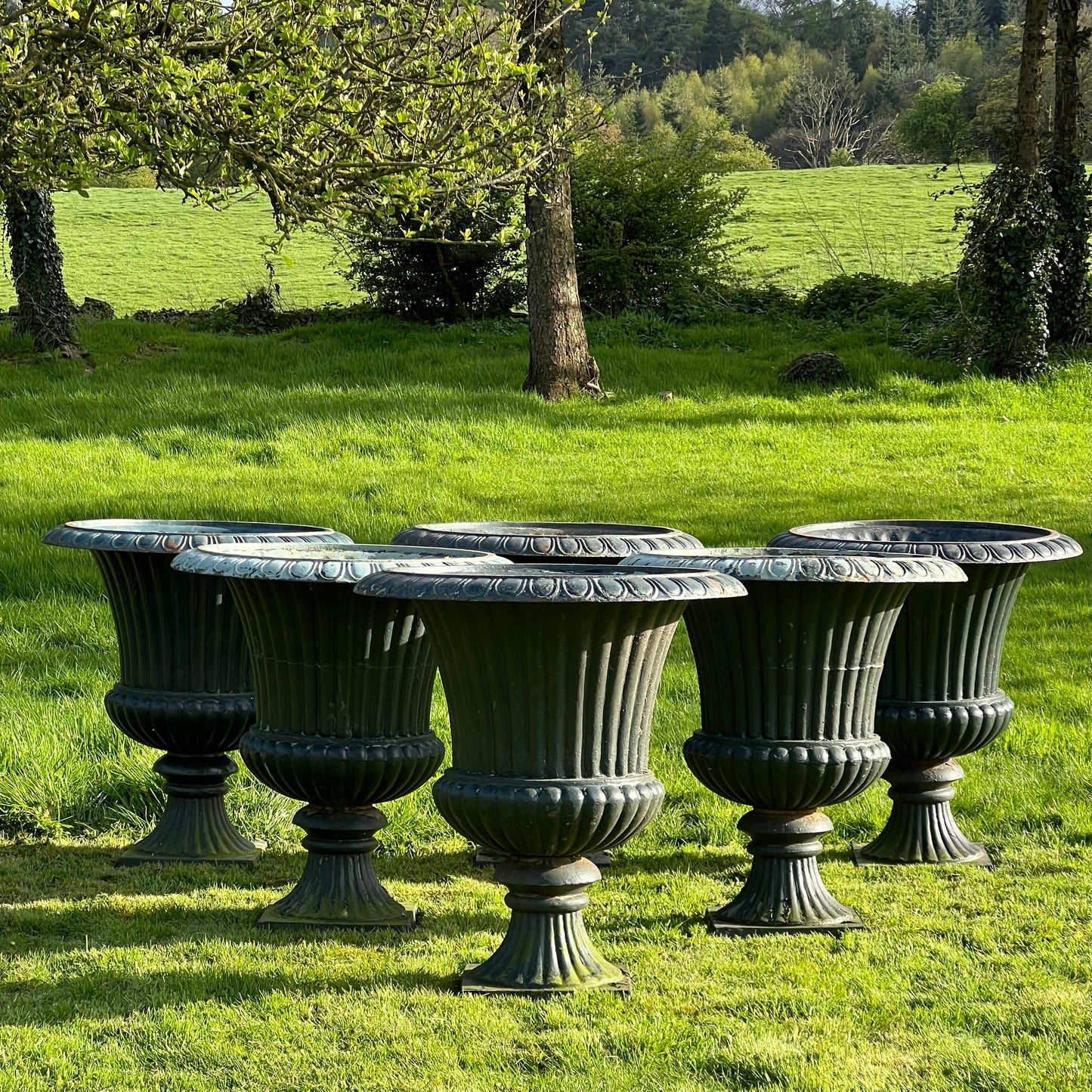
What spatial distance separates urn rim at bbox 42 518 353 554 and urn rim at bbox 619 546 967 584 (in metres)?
1.46

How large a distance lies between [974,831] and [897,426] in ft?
29.1

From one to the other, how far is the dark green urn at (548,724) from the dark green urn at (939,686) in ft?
4.74

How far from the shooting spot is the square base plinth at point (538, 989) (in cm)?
368

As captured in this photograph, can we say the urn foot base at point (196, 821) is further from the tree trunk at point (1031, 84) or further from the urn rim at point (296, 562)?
the tree trunk at point (1031, 84)

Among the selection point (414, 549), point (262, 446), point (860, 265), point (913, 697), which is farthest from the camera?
point (860, 265)

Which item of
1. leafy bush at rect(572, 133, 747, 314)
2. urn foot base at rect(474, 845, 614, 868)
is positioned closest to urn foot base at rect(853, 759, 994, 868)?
urn foot base at rect(474, 845, 614, 868)

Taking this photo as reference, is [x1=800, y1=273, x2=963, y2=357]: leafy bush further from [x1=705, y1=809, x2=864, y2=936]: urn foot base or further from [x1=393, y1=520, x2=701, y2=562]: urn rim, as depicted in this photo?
[x1=705, y1=809, x2=864, y2=936]: urn foot base

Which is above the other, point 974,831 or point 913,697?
point 913,697

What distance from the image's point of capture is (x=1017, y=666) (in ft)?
24.6

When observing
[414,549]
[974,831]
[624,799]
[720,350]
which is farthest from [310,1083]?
[720,350]

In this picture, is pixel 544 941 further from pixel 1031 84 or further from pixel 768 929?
pixel 1031 84

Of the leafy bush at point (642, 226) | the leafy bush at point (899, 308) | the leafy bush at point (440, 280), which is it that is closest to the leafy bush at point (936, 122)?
the leafy bush at point (899, 308)

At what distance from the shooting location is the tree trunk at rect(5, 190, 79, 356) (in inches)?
629

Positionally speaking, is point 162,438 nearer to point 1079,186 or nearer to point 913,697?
point 913,697
